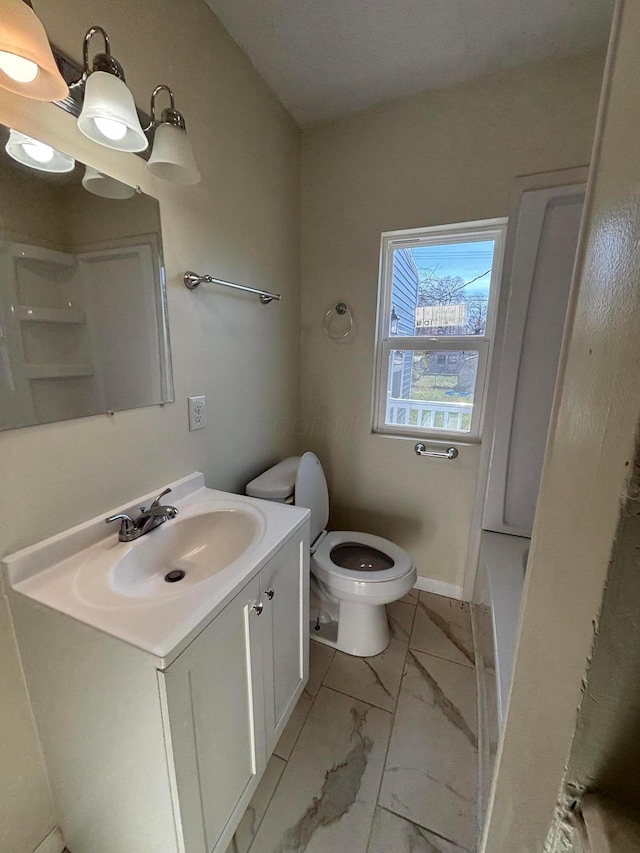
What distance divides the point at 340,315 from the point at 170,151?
1.11 meters

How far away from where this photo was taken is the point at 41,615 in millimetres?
783

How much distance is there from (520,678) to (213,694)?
69cm

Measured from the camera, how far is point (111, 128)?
2.86ft

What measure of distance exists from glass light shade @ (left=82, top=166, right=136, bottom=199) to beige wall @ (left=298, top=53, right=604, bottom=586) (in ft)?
3.59

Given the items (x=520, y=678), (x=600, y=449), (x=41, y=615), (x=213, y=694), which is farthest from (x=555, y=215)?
(x=41, y=615)

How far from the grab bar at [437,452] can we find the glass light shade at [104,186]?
62.9 inches

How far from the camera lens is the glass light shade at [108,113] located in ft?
2.63

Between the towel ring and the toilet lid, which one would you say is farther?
the towel ring

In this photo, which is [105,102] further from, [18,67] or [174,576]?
[174,576]

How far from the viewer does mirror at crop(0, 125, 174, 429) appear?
0.79m

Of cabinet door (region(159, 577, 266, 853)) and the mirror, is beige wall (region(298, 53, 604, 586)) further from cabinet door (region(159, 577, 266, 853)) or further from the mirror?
cabinet door (region(159, 577, 266, 853))

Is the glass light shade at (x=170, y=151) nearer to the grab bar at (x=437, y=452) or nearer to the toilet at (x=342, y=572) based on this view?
the toilet at (x=342, y=572)

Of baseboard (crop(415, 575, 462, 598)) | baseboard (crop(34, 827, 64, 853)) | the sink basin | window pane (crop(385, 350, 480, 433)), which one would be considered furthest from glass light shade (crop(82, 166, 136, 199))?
baseboard (crop(415, 575, 462, 598))

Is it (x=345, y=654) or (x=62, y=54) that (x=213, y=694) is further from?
(x=62, y=54)
